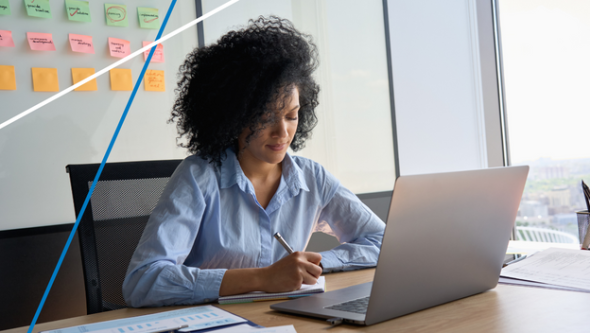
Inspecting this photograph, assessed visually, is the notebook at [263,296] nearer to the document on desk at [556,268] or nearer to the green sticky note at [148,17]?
the document on desk at [556,268]

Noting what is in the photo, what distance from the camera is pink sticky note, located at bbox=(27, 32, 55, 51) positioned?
1.53m

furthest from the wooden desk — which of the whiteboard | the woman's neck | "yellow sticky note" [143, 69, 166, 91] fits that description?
"yellow sticky note" [143, 69, 166, 91]

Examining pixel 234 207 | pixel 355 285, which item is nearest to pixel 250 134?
pixel 234 207

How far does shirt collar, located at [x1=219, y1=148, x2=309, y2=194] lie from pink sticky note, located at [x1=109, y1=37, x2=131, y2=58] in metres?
0.72

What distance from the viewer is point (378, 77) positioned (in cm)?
259

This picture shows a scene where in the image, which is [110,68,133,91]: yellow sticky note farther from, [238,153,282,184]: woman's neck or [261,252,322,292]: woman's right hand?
[261,252,322,292]: woman's right hand

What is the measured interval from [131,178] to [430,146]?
1.88 m

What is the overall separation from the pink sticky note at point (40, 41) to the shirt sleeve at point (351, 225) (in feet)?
3.29

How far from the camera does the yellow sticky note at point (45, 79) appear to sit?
5.11ft

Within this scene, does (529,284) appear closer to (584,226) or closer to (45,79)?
(584,226)

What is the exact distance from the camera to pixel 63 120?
165cm

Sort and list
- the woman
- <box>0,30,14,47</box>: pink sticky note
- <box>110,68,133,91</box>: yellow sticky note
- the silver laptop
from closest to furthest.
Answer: the silver laptop → the woman → <box>0,30,14,47</box>: pink sticky note → <box>110,68,133,91</box>: yellow sticky note

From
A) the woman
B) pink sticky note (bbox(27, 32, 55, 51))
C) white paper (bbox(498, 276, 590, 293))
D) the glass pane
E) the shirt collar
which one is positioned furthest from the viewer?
the glass pane

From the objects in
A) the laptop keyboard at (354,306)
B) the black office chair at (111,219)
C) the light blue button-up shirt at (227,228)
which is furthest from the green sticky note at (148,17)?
the laptop keyboard at (354,306)
